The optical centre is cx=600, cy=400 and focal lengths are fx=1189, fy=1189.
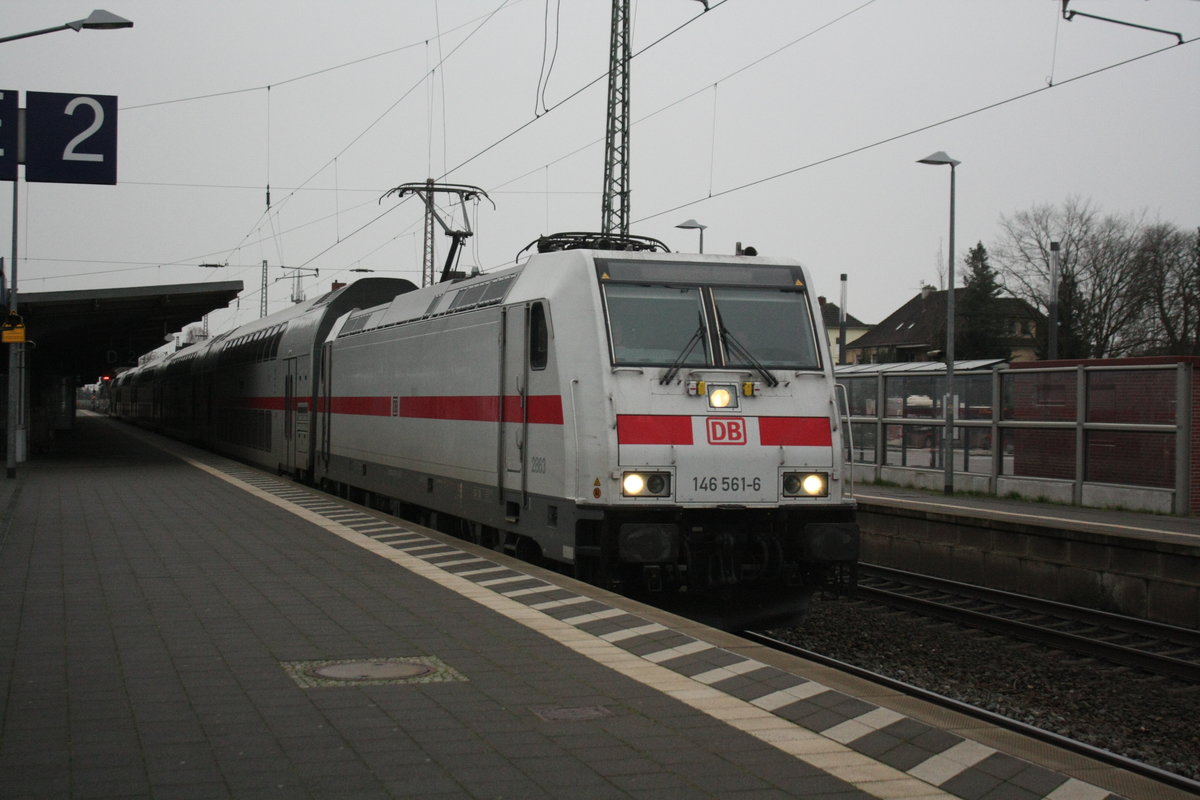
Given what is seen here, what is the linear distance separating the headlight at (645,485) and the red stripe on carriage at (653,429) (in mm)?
273

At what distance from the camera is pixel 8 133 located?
18.8 metres

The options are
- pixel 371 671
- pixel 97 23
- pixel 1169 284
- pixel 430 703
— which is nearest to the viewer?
pixel 430 703

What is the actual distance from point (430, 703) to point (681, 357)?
190 inches

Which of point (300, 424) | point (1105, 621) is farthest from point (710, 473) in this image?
point (300, 424)

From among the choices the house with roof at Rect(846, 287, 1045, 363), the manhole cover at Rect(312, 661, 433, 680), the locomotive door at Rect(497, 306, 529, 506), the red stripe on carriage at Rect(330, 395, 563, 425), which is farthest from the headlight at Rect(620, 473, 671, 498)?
the house with roof at Rect(846, 287, 1045, 363)

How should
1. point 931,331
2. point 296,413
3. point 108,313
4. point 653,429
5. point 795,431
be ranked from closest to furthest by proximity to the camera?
point 653,429 < point 795,431 < point 296,413 < point 108,313 < point 931,331

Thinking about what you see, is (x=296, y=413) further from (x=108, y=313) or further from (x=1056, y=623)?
(x=1056, y=623)

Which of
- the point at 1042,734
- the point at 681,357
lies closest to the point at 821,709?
the point at 1042,734

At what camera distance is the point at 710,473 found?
32.8ft

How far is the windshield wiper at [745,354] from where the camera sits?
10477mm

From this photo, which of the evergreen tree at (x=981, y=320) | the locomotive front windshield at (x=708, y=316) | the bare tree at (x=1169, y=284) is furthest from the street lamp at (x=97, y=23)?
the bare tree at (x=1169, y=284)

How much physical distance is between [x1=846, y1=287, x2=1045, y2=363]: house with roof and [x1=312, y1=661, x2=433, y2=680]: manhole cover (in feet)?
87.1

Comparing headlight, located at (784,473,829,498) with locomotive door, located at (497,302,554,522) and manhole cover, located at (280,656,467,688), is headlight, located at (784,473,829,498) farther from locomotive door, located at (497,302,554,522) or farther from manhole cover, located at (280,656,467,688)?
manhole cover, located at (280,656,467,688)

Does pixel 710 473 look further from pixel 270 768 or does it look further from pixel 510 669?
pixel 270 768
